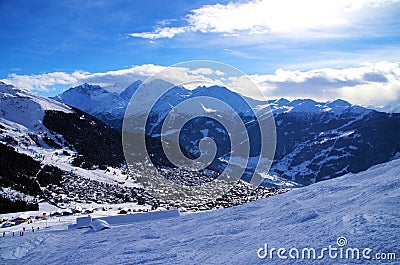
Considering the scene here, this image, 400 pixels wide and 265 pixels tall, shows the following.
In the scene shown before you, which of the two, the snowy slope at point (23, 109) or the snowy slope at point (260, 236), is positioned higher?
the snowy slope at point (23, 109)

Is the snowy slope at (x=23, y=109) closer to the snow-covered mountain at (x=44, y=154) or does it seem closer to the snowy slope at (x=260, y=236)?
the snow-covered mountain at (x=44, y=154)

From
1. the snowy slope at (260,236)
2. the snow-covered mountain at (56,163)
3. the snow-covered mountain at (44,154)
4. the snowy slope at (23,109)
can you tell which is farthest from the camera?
the snowy slope at (23,109)

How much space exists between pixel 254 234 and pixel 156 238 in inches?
279

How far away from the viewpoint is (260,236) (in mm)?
16453

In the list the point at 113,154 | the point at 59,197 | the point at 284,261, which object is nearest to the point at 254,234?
the point at 284,261

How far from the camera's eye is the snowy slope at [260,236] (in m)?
12.8

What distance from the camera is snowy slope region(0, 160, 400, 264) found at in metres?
12.8

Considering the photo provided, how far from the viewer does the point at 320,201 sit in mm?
21203

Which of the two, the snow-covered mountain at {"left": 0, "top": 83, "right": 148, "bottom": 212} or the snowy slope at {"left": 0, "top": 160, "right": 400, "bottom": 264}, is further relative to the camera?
Result: the snow-covered mountain at {"left": 0, "top": 83, "right": 148, "bottom": 212}

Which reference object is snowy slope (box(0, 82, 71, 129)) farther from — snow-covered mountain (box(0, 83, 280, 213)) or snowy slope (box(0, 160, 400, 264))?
snowy slope (box(0, 160, 400, 264))

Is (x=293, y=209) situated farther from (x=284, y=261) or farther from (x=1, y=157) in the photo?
(x=1, y=157)

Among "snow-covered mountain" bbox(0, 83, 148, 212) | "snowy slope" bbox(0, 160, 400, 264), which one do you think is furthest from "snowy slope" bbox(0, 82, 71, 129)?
"snowy slope" bbox(0, 160, 400, 264)

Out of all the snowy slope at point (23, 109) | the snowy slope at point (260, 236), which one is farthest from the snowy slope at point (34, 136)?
the snowy slope at point (260, 236)

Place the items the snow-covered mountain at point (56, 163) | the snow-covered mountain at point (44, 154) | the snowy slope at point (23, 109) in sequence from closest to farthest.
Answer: the snow-covered mountain at point (44, 154), the snow-covered mountain at point (56, 163), the snowy slope at point (23, 109)
